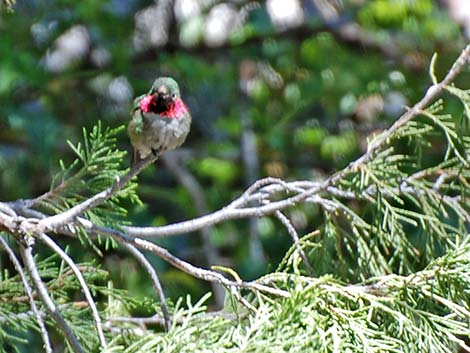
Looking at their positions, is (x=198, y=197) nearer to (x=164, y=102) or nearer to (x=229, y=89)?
(x=229, y=89)

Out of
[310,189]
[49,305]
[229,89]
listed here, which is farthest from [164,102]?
[229,89]

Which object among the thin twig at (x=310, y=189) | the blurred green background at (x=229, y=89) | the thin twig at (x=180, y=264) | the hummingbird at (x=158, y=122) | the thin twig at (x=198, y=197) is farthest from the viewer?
the thin twig at (x=198, y=197)

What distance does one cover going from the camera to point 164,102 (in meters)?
1.94

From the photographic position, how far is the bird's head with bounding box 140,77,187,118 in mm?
1935

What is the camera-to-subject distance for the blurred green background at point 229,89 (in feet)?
12.6

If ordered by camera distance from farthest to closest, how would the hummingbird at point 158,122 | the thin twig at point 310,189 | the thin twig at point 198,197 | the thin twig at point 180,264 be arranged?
the thin twig at point 198,197 < the hummingbird at point 158,122 < the thin twig at point 310,189 < the thin twig at point 180,264

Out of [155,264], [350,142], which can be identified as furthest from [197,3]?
[155,264]

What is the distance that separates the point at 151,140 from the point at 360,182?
1.26 ft

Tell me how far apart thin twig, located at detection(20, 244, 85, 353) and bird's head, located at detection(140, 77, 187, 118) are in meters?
0.36

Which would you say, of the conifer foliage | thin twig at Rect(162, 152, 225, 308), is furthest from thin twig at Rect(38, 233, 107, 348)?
thin twig at Rect(162, 152, 225, 308)

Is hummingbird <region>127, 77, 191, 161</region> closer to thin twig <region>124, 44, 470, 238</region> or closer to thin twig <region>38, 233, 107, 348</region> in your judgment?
thin twig <region>124, 44, 470, 238</region>

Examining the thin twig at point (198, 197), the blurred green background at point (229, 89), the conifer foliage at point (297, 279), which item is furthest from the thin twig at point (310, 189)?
the thin twig at point (198, 197)

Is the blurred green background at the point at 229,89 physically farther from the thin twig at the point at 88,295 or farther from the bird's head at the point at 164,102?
the thin twig at the point at 88,295

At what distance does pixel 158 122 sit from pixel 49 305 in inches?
16.4
